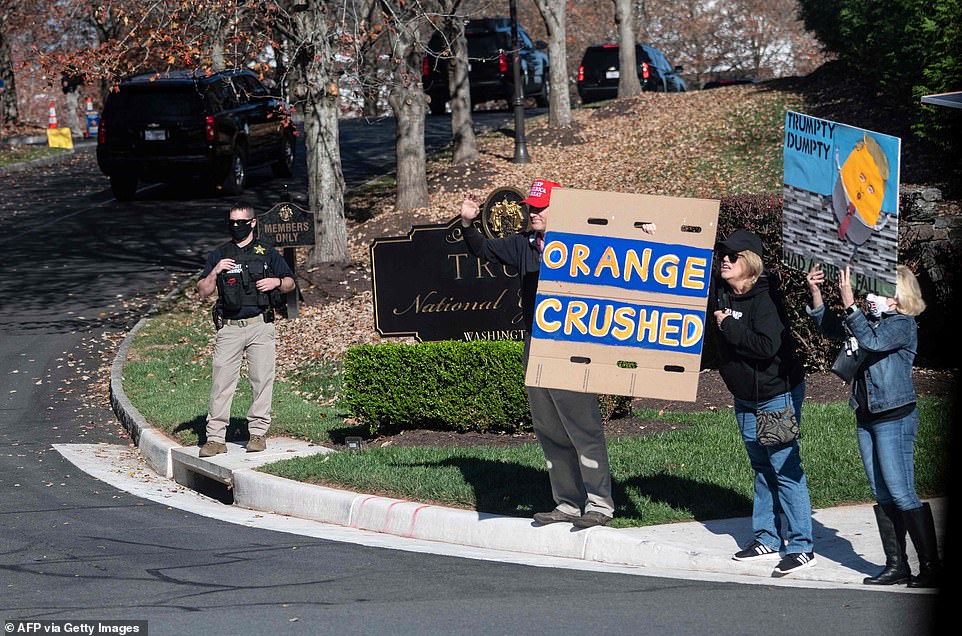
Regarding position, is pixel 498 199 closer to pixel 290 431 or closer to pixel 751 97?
pixel 290 431

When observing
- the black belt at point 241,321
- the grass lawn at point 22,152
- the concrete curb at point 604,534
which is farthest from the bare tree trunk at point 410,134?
the grass lawn at point 22,152

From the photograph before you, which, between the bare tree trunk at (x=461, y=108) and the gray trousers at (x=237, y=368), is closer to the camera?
the gray trousers at (x=237, y=368)

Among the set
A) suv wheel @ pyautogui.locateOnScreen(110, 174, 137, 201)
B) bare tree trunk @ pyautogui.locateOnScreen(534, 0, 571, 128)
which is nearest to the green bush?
suv wheel @ pyautogui.locateOnScreen(110, 174, 137, 201)

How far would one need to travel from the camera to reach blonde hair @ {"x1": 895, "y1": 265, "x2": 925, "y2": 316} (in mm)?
6219

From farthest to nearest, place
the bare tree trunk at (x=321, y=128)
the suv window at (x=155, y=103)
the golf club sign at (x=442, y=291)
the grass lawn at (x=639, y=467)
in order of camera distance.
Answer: the suv window at (x=155, y=103), the bare tree trunk at (x=321, y=128), the golf club sign at (x=442, y=291), the grass lawn at (x=639, y=467)

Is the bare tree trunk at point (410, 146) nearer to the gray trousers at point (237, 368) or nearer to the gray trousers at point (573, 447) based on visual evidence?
the gray trousers at point (237, 368)

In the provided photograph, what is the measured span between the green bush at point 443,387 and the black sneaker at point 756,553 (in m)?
3.67

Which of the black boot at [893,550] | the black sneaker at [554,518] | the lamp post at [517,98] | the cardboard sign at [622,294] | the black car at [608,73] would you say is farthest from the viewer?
the black car at [608,73]

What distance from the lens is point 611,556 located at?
7113 millimetres

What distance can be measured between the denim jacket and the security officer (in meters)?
5.10

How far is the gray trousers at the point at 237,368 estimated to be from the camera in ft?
32.8

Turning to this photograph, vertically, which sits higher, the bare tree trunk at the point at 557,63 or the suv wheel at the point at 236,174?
the bare tree trunk at the point at 557,63

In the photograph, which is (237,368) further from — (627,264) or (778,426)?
(778,426)

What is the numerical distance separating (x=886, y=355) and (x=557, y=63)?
69.3 ft
